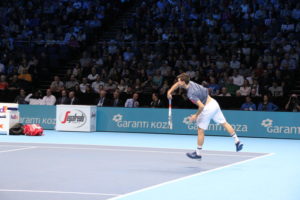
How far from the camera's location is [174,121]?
22.9 metres

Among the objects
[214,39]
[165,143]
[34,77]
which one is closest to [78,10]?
[34,77]

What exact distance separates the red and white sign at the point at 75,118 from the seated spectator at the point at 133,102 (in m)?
1.39

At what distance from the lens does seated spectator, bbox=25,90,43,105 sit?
2553cm

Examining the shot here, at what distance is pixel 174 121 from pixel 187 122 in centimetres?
54

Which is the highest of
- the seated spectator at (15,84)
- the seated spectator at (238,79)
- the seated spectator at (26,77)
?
the seated spectator at (238,79)

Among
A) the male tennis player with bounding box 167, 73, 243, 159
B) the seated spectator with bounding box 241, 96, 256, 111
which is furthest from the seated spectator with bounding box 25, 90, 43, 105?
the male tennis player with bounding box 167, 73, 243, 159

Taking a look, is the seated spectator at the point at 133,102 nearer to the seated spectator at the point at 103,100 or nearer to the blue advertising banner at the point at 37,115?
the seated spectator at the point at 103,100

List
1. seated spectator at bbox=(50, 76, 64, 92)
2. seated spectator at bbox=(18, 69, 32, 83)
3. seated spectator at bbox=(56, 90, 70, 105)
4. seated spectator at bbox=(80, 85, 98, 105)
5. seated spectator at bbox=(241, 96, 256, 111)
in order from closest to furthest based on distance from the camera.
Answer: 1. seated spectator at bbox=(241, 96, 256, 111)
2. seated spectator at bbox=(56, 90, 70, 105)
3. seated spectator at bbox=(80, 85, 98, 105)
4. seated spectator at bbox=(50, 76, 64, 92)
5. seated spectator at bbox=(18, 69, 32, 83)

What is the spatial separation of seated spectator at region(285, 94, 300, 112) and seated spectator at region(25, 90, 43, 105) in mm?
10186

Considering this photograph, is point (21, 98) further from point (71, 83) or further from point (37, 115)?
point (71, 83)

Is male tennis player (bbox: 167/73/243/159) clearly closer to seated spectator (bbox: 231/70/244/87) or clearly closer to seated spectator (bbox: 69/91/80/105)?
seated spectator (bbox: 231/70/244/87)

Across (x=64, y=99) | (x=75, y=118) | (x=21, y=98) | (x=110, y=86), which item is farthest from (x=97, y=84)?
(x=21, y=98)

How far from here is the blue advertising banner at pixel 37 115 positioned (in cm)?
2427

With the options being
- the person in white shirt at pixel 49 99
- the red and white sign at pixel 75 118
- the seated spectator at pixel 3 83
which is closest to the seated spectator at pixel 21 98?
the person in white shirt at pixel 49 99
